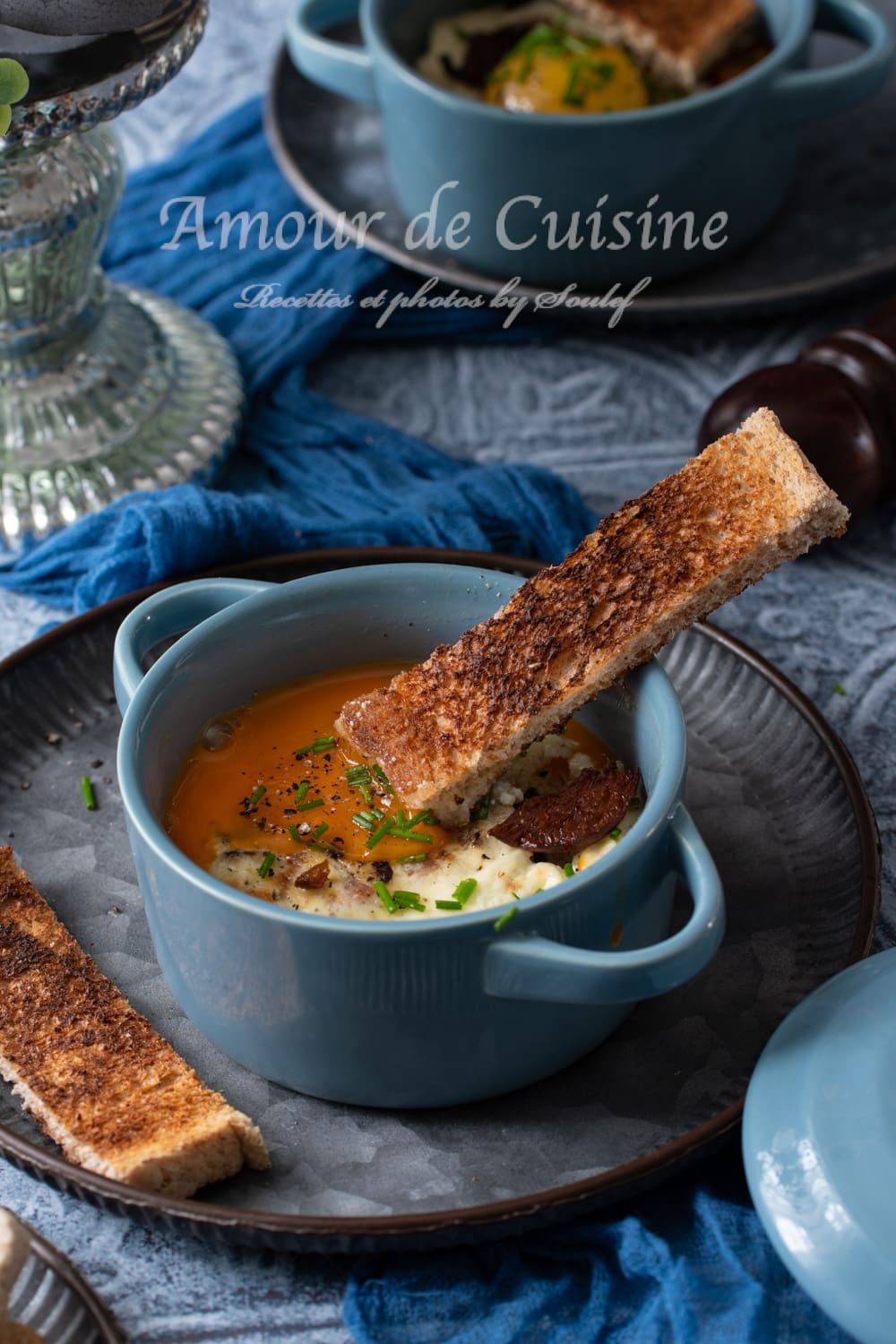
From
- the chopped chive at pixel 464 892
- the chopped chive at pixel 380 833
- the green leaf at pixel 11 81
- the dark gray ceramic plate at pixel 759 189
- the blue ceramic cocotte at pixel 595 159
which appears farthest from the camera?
the dark gray ceramic plate at pixel 759 189

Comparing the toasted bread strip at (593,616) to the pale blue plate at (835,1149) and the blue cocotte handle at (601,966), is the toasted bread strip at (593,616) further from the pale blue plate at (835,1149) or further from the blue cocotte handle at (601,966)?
the pale blue plate at (835,1149)

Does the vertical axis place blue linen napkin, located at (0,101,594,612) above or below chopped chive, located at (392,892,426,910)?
below

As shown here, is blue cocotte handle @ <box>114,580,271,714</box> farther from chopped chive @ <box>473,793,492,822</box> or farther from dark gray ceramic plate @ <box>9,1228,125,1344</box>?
dark gray ceramic plate @ <box>9,1228,125,1344</box>

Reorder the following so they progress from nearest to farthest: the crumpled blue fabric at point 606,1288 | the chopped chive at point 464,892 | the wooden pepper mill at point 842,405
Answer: the crumpled blue fabric at point 606,1288
the chopped chive at point 464,892
the wooden pepper mill at point 842,405

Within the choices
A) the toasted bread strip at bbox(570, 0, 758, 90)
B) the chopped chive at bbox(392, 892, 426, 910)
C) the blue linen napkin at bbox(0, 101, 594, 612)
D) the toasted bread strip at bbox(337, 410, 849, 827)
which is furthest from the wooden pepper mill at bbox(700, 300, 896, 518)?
the chopped chive at bbox(392, 892, 426, 910)

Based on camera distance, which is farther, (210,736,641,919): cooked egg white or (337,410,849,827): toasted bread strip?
(337,410,849,827): toasted bread strip

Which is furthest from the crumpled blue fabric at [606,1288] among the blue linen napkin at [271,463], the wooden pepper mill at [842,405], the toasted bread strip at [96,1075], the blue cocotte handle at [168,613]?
the wooden pepper mill at [842,405]
